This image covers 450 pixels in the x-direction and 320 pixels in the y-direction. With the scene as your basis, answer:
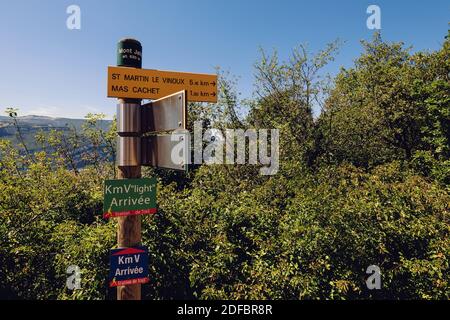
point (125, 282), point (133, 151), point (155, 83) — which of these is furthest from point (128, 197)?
point (155, 83)

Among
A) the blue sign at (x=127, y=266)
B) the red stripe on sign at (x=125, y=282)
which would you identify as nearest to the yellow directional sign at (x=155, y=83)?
the blue sign at (x=127, y=266)

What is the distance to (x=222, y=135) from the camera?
54.6 ft

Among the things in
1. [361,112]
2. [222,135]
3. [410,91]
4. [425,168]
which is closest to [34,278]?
[222,135]

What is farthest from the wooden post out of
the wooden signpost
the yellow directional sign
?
the yellow directional sign

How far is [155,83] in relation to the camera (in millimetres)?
3342

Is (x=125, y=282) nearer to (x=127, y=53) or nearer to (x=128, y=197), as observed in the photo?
(x=128, y=197)

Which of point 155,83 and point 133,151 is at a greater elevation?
point 155,83

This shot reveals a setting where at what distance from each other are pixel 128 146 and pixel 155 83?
2.49 ft

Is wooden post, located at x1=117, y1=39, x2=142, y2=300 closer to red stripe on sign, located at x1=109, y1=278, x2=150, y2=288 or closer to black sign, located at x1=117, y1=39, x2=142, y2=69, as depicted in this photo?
black sign, located at x1=117, y1=39, x2=142, y2=69

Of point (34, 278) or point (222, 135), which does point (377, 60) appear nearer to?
point (222, 135)

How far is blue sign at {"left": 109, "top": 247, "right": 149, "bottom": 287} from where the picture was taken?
3143 mm

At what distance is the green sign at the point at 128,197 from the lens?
3.07 meters
